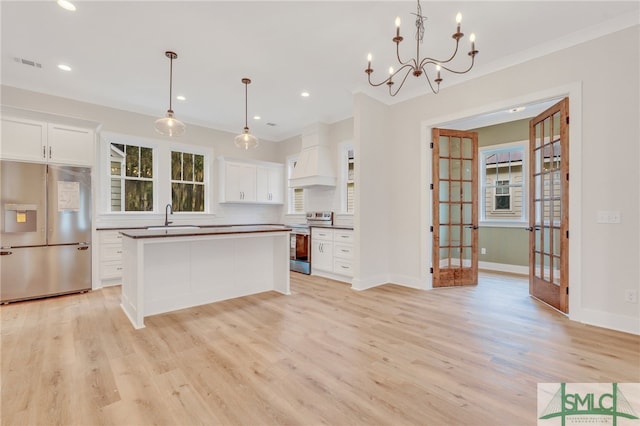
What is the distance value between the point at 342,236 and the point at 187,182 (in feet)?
10.8

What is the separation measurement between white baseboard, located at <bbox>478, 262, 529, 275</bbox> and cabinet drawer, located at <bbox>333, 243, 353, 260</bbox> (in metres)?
3.01

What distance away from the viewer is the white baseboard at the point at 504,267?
5293 millimetres

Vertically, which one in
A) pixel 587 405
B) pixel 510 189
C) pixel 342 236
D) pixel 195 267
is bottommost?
pixel 587 405

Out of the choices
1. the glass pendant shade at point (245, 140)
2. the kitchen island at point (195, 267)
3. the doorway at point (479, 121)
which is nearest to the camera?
the kitchen island at point (195, 267)

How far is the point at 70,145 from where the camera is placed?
405cm

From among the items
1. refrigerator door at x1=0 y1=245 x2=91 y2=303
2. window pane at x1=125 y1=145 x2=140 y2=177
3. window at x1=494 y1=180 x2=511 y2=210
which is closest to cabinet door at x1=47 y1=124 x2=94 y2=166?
window pane at x1=125 y1=145 x2=140 y2=177

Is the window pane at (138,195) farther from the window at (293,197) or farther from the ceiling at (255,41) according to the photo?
the window at (293,197)

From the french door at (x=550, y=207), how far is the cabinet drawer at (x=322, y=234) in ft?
9.55

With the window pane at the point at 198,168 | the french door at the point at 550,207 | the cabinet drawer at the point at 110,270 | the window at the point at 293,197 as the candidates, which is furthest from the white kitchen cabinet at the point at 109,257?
the french door at the point at 550,207

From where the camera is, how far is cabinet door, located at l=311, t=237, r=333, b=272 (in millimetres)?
5055

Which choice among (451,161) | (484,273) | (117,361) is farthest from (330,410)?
(484,273)

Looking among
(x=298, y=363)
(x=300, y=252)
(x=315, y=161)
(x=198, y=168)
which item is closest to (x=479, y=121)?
(x=315, y=161)

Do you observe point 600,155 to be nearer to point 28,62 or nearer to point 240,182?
point 240,182

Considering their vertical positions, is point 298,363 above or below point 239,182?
below
